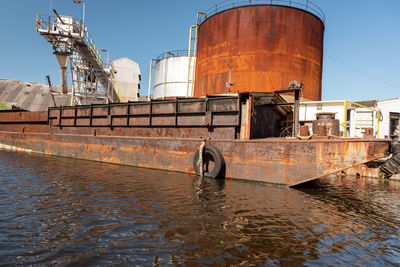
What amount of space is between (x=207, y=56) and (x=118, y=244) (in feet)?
52.7

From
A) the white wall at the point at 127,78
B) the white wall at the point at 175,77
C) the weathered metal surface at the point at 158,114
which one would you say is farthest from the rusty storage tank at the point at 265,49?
the white wall at the point at 127,78

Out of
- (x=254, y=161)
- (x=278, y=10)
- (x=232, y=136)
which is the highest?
(x=278, y=10)

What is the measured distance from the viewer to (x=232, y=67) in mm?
15602

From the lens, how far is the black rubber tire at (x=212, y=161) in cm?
797

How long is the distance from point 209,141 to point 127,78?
140 ft

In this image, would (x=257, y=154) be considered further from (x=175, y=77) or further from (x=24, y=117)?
(x=175, y=77)

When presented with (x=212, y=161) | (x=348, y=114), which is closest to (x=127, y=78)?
(x=348, y=114)

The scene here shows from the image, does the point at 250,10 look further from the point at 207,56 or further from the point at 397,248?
the point at 397,248

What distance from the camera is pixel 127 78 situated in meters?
46.8

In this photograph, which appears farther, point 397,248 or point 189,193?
point 189,193

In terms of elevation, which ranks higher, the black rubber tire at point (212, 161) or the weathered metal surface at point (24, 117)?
the weathered metal surface at point (24, 117)

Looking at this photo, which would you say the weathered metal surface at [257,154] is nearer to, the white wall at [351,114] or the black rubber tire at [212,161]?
the black rubber tire at [212,161]

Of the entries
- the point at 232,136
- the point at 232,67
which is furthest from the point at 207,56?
the point at 232,136

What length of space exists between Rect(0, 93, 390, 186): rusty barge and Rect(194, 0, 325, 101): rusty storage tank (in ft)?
13.2
